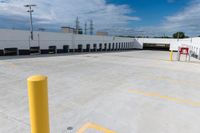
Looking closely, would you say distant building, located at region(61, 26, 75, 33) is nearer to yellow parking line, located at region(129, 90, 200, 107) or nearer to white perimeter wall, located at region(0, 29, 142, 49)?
white perimeter wall, located at region(0, 29, 142, 49)

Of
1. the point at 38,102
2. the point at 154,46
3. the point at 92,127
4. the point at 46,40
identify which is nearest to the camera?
the point at 38,102

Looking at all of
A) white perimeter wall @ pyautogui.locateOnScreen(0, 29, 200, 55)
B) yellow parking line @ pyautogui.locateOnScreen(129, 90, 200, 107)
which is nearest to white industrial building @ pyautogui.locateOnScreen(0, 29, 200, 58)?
white perimeter wall @ pyautogui.locateOnScreen(0, 29, 200, 55)

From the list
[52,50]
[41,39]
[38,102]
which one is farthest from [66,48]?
[38,102]

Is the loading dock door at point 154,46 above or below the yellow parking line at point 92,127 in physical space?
above

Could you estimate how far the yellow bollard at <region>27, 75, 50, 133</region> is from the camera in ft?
6.01

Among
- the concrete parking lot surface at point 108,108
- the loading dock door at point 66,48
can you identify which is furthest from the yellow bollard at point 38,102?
the loading dock door at point 66,48

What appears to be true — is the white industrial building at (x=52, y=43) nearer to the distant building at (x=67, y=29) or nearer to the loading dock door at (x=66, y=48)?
the loading dock door at (x=66, y=48)

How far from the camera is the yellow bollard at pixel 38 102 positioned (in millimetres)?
1832

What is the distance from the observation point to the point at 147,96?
18.3ft

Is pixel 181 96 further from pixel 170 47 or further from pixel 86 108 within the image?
pixel 170 47

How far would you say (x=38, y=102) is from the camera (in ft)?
6.19

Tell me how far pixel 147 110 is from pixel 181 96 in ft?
7.30

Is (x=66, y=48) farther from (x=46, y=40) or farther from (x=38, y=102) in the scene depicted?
(x=38, y=102)

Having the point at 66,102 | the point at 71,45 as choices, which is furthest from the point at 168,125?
the point at 71,45
